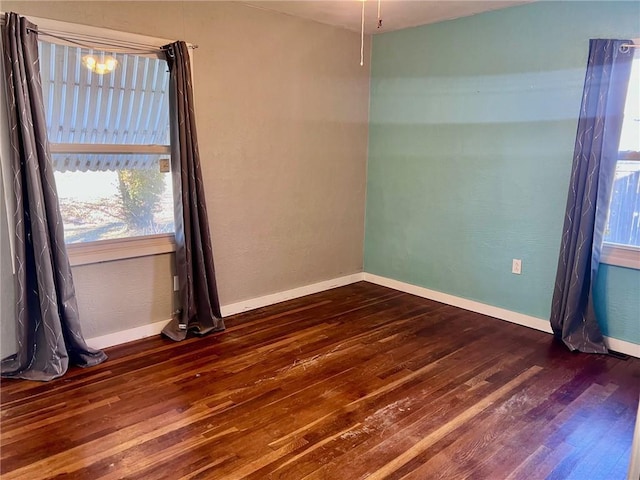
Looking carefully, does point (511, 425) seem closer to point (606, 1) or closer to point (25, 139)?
point (606, 1)

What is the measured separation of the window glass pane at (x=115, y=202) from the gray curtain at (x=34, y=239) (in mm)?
275

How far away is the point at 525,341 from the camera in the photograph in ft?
10.6

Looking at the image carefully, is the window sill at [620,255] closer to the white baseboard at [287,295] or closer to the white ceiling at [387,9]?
the white ceiling at [387,9]

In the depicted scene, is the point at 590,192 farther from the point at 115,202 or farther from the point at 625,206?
the point at 115,202

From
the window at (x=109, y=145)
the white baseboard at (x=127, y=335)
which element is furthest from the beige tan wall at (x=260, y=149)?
the window at (x=109, y=145)

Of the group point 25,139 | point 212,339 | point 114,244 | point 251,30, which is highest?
point 251,30

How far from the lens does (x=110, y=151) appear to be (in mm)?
2926

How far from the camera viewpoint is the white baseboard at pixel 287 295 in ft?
12.1

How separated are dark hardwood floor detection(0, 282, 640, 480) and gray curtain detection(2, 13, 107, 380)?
0.52 ft

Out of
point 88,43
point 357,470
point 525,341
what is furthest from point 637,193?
point 88,43

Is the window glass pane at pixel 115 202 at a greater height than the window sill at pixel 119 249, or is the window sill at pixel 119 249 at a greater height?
the window glass pane at pixel 115 202

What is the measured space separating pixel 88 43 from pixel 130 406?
2052 mm

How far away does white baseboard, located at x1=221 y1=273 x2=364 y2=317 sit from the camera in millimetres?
3693

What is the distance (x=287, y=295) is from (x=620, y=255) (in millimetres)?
2485
